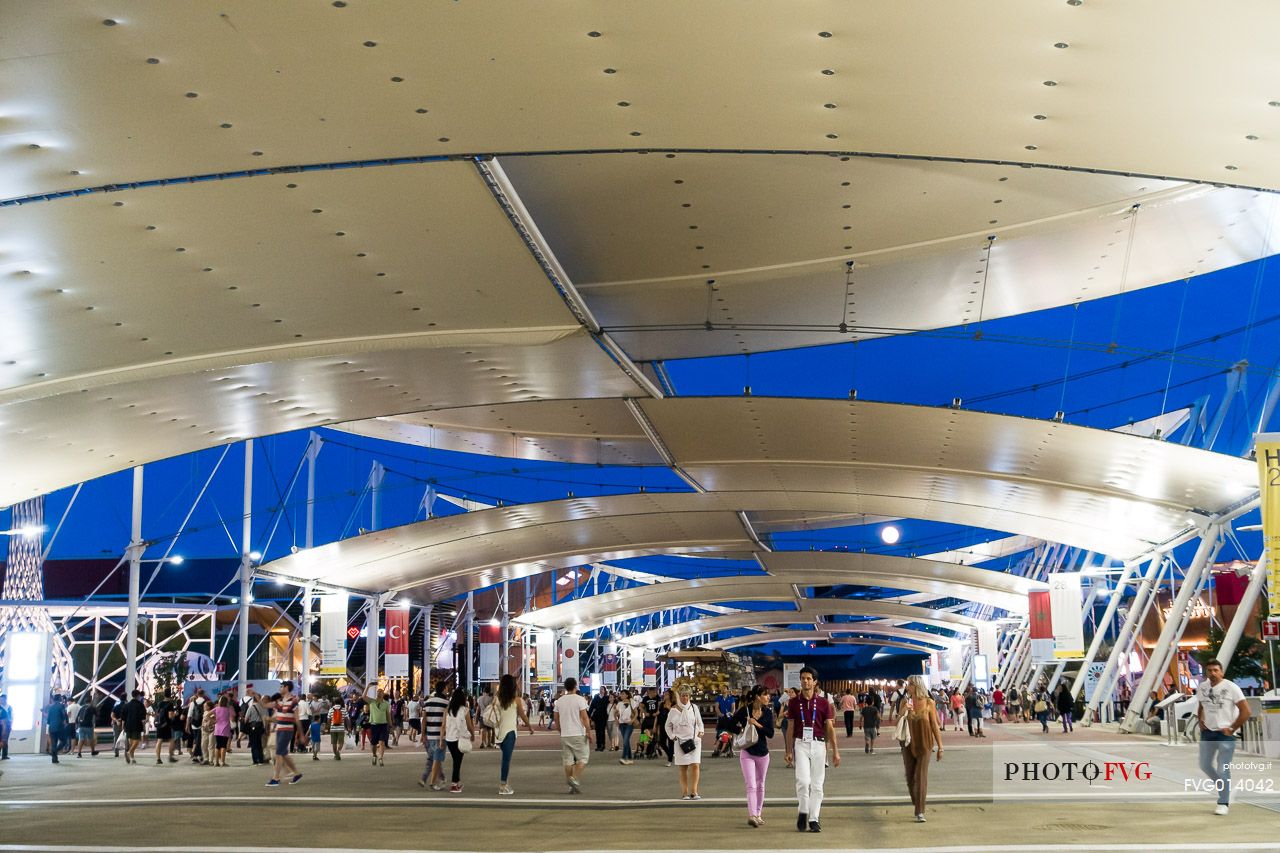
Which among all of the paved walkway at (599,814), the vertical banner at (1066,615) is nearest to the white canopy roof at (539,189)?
the paved walkway at (599,814)

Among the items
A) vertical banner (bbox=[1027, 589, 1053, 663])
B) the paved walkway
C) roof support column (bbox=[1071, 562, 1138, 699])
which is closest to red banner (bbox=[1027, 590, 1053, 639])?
vertical banner (bbox=[1027, 589, 1053, 663])

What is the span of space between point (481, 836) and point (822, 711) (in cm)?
355

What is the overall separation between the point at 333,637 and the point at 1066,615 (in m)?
19.9

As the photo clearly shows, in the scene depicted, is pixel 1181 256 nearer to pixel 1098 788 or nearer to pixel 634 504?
pixel 1098 788

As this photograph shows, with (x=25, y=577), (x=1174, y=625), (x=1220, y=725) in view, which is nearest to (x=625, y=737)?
(x=1220, y=725)

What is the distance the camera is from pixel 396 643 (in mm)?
36781

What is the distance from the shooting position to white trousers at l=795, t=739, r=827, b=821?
11492mm

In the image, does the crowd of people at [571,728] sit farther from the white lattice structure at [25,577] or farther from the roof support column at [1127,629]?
the white lattice structure at [25,577]

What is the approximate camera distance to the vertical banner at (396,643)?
3516 centimetres

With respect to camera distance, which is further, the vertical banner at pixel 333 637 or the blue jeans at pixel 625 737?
the vertical banner at pixel 333 637

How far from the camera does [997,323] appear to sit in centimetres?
4225

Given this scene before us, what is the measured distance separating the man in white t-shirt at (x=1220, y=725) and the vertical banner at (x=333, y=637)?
25.1 meters

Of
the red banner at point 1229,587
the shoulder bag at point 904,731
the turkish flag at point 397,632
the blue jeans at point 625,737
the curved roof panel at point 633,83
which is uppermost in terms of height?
Answer: the curved roof panel at point 633,83

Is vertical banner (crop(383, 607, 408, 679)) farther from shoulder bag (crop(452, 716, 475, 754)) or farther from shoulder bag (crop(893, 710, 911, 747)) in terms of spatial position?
shoulder bag (crop(893, 710, 911, 747))
